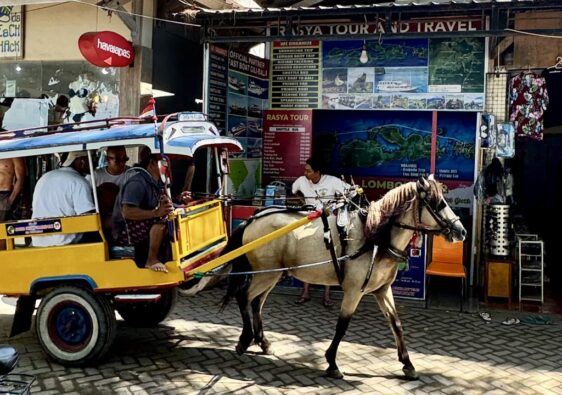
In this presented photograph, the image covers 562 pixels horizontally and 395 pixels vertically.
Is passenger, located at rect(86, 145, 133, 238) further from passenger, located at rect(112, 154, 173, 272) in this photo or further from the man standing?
the man standing

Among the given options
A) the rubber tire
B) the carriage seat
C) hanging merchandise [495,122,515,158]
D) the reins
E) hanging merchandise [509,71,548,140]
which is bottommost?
the rubber tire

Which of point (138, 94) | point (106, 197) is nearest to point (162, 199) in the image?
point (106, 197)

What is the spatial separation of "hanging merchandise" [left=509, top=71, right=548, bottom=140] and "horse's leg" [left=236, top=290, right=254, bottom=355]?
4903mm

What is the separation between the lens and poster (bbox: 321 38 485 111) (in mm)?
8305

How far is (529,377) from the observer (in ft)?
17.4

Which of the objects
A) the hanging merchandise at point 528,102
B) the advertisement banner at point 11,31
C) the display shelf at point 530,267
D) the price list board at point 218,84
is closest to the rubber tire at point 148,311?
the price list board at point 218,84

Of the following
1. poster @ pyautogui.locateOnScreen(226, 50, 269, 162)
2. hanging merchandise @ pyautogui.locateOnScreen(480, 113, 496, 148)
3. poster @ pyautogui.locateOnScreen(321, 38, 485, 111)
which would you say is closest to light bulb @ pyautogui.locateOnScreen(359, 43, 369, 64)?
poster @ pyautogui.locateOnScreen(321, 38, 485, 111)

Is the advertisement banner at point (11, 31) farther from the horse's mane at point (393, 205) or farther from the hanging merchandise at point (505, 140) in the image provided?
the hanging merchandise at point (505, 140)

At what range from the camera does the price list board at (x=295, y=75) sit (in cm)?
902

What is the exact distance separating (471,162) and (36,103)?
738cm

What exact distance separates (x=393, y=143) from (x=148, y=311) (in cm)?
500

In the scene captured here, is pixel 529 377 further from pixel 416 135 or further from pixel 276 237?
pixel 416 135

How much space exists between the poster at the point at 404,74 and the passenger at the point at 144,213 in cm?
436

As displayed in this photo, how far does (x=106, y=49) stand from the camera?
26.1 ft
